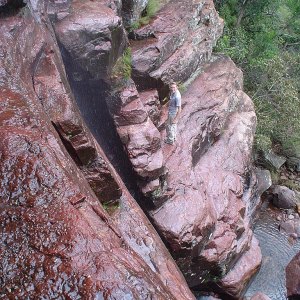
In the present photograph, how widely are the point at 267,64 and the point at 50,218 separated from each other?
55.3ft

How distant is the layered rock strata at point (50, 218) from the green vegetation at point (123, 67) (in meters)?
4.40

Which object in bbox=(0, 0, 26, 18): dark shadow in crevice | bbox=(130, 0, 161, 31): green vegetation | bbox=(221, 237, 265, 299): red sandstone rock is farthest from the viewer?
bbox=(130, 0, 161, 31): green vegetation

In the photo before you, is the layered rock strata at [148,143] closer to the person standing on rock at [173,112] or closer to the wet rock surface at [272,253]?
the person standing on rock at [173,112]

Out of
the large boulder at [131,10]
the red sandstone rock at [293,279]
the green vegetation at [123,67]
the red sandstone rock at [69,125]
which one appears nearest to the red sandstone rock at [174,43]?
the large boulder at [131,10]

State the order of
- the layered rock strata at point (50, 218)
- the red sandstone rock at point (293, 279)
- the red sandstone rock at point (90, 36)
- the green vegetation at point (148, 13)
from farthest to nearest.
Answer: the green vegetation at point (148, 13)
the red sandstone rock at point (293, 279)
the red sandstone rock at point (90, 36)
the layered rock strata at point (50, 218)

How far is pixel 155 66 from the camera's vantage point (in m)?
14.1

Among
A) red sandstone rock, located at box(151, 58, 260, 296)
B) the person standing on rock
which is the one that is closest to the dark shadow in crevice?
the person standing on rock

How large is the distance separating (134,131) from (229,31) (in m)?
13.6

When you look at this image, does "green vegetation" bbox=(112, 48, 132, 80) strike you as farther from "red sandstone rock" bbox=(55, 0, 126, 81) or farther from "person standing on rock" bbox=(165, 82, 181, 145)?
"person standing on rock" bbox=(165, 82, 181, 145)

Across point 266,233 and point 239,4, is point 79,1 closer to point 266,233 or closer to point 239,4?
point 266,233

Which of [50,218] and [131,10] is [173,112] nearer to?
[131,10]

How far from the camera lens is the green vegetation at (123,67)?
12.1 m

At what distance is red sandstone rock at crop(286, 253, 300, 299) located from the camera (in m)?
13.9

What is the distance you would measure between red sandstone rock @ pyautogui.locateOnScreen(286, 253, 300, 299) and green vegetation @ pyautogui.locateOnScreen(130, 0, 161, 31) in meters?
10.3
